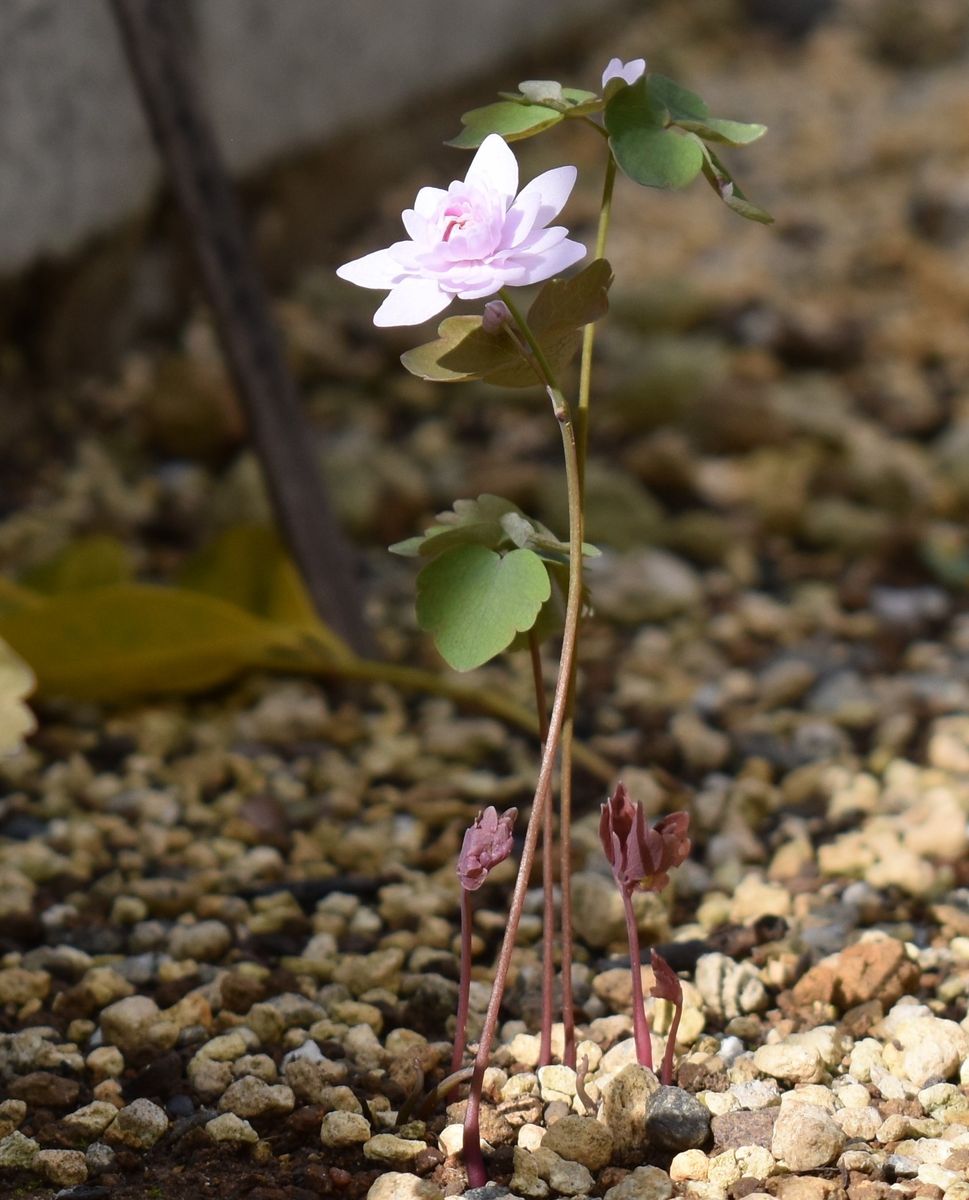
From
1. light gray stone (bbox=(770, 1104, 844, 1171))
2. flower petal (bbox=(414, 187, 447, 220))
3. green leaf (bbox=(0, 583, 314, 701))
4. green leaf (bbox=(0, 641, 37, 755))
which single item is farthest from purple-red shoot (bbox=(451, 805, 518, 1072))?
green leaf (bbox=(0, 583, 314, 701))

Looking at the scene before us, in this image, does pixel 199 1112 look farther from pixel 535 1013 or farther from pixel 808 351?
pixel 808 351

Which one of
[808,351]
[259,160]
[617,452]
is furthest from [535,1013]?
[259,160]

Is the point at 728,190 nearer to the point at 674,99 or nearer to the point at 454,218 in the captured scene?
the point at 674,99

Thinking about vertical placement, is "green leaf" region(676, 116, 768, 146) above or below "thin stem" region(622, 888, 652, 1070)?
above

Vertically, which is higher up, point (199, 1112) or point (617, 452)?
point (617, 452)

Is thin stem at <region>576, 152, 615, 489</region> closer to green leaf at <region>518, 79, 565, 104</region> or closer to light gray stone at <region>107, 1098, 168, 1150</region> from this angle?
green leaf at <region>518, 79, 565, 104</region>

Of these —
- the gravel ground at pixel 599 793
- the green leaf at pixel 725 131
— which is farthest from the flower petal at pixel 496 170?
the gravel ground at pixel 599 793
